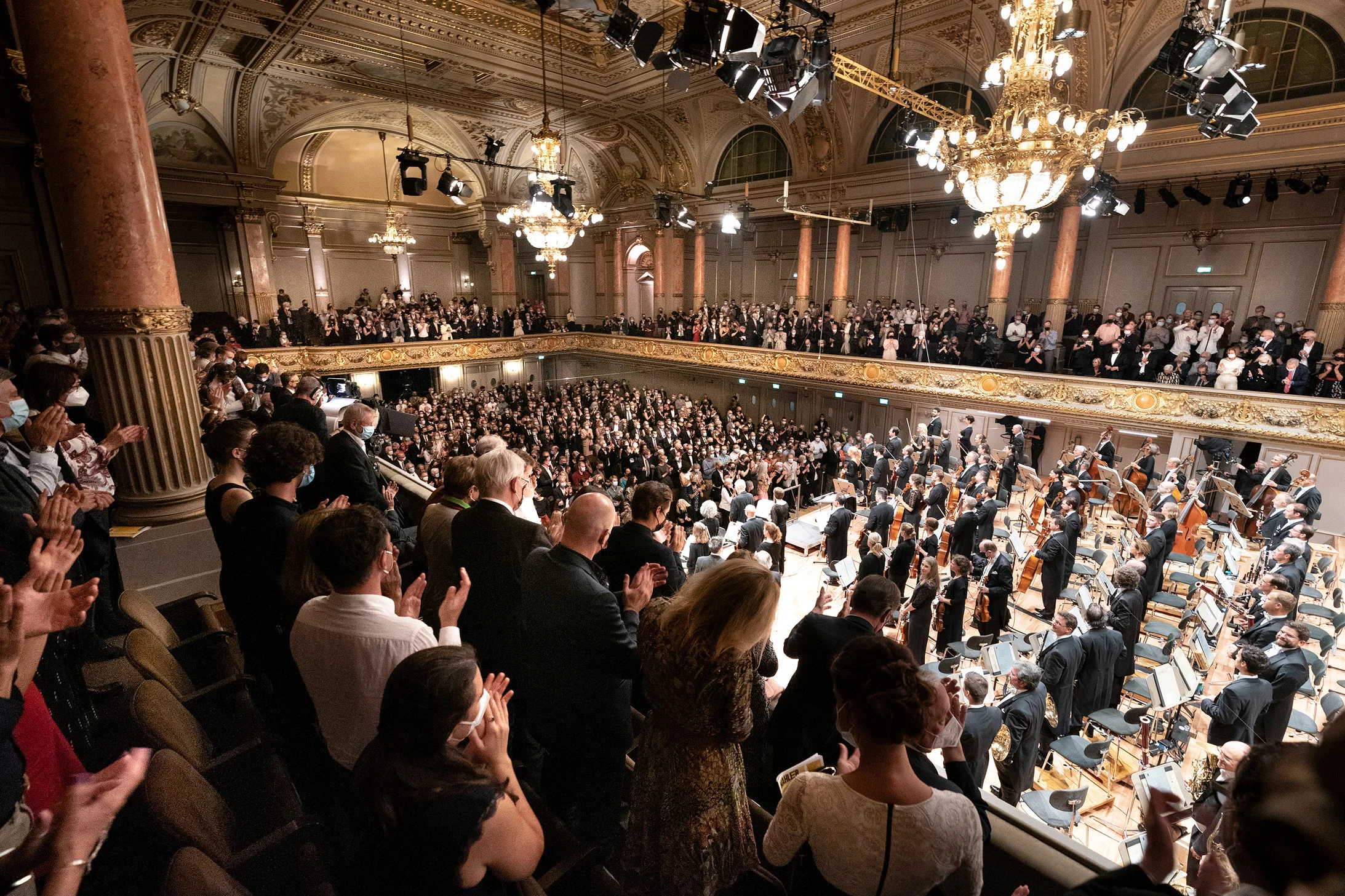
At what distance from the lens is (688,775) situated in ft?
5.49

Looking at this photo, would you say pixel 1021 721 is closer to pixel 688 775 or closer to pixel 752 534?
pixel 688 775

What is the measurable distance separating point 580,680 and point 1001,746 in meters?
4.20

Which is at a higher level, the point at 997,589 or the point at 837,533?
the point at 997,589

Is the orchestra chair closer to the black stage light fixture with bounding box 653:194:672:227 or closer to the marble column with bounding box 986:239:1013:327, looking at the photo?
the marble column with bounding box 986:239:1013:327

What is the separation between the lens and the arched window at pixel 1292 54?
9992 millimetres

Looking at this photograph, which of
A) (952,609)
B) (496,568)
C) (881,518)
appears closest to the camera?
(496,568)

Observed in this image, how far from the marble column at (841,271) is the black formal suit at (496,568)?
15766 millimetres

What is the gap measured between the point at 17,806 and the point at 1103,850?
19.2ft

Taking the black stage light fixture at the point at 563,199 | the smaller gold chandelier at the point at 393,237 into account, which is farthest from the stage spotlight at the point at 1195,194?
the smaller gold chandelier at the point at 393,237

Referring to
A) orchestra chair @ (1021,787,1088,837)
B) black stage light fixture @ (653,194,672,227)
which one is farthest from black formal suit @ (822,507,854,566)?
black stage light fixture @ (653,194,672,227)

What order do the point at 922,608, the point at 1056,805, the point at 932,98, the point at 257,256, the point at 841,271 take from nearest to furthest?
the point at 1056,805 → the point at 922,608 → the point at 932,98 → the point at 841,271 → the point at 257,256

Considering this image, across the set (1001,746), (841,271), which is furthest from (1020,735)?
(841,271)

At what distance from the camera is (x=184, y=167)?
48.8 ft

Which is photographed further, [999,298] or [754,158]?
[754,158]
